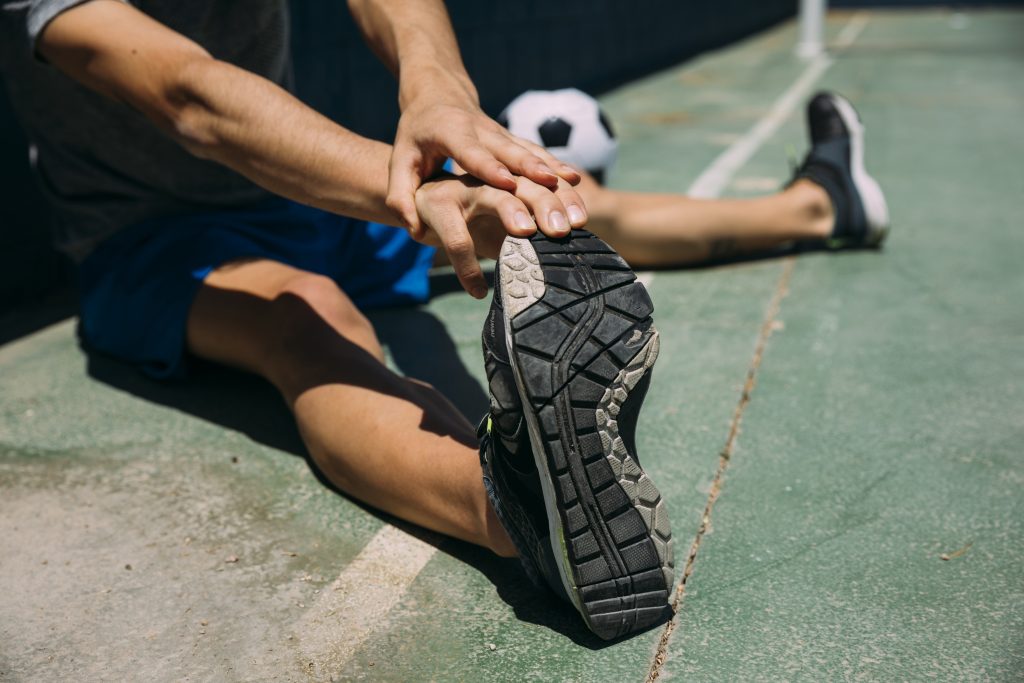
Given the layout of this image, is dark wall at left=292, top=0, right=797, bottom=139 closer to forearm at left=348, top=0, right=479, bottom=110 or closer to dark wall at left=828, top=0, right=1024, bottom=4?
forearm at left=348, top=0, right=479, bottom=110

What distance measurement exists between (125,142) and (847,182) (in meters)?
2.45

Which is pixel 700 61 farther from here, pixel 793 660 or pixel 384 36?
pixel 793 660

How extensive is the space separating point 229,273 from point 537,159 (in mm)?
1094

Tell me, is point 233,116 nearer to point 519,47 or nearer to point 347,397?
point 347,397

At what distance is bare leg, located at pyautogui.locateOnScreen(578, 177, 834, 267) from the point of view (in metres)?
3.41

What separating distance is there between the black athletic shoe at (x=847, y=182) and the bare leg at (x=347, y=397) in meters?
2.04

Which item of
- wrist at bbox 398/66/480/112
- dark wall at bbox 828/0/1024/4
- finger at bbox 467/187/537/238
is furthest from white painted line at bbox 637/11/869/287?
dark wall at bbox 828/0/1024/4

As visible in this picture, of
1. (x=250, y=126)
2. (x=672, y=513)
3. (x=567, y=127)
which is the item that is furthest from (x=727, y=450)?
(x=567, y=127)

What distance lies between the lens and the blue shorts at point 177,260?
257 centimetres

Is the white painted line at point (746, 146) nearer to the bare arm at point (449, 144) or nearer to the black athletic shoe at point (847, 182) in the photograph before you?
the black athletic shoe at point (847, 182)

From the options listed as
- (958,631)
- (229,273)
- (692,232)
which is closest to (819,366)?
(692,232)

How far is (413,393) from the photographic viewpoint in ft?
6.95

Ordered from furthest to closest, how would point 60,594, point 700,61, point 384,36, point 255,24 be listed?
point 700,61
point 255,24
point 384,36
point 60,594

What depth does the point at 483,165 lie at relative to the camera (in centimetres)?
168
